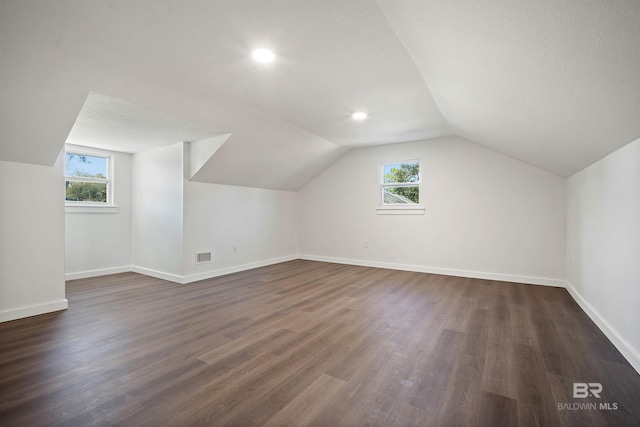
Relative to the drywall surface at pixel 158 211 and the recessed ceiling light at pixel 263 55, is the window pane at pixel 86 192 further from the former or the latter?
the recessed ceiling light at pixel 263 55

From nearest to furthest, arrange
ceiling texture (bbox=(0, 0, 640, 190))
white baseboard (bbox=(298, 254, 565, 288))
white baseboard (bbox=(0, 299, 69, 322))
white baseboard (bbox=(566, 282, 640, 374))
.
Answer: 1. ceiling texture (bbox=(0, 0, 640, 190))
2. white baseboard (bbox=(566, 282, 640, 374))
3. white baseboard (bbox=(0, 299, 69, 322))
4. white baseboard (bbox=(298, 254, 565, 288))

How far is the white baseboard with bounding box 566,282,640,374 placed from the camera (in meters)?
2.01

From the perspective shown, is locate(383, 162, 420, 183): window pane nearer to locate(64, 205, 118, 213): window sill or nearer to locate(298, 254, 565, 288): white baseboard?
locate(298, 254, 565, 288): white baseboard

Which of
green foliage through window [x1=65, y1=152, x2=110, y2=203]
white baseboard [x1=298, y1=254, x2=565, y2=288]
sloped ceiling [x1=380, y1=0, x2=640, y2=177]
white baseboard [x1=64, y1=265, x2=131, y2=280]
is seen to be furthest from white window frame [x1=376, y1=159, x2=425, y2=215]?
green foliage through window [x1=65, y1=152, x2=110, y2=203]

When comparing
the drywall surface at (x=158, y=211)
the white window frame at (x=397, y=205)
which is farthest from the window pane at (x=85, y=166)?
the white window frame at (x=397, y=205)

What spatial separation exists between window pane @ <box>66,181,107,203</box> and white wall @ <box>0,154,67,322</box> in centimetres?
174

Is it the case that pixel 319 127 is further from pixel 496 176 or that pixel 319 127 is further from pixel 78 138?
pixel 78 138

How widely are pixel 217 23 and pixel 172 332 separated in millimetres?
2493

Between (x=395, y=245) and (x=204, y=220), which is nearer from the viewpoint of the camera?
(x=204, y=220)

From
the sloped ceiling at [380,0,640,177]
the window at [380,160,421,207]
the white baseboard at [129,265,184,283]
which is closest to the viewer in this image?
the sloped ceiling at [380,0,640,177]

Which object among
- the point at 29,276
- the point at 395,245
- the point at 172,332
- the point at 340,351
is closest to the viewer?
the point at 340,351

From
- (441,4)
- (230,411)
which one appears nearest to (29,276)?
(230,411)

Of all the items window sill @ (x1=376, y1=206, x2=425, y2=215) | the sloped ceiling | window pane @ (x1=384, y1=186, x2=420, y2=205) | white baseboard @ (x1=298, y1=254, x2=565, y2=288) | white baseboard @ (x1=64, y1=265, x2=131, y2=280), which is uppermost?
the sloped ceiling

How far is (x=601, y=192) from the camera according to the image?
2.69 metres
